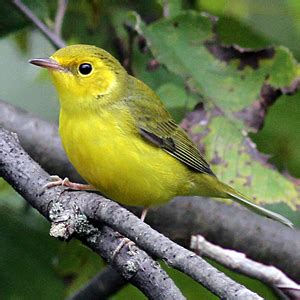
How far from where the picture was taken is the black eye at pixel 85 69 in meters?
3.92

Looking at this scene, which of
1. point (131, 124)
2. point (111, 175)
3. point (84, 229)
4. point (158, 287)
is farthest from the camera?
point (131, 124)

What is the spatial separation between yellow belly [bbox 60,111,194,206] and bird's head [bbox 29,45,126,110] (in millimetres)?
112

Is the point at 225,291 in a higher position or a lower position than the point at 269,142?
lower

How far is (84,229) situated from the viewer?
2613 mm

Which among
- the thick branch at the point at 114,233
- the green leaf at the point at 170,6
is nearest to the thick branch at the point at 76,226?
the thick branch at the point at 114,233

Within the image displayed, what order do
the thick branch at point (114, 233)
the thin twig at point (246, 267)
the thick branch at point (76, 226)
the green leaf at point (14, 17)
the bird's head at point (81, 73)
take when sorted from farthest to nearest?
the green leaf at point (14, 17)
the bird's head at point (81, 73)
the thin twig at point (246, 267)
the thick branch at point (76, 226)
the thick branch at point (114, 233)

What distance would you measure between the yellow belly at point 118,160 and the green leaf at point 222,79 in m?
0.33

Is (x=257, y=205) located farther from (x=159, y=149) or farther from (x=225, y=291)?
(x=225, y=291)

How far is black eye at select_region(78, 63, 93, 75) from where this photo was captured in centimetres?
392

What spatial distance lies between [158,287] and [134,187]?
1.52 metres

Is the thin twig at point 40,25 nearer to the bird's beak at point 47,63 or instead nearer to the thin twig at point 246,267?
the bird's beak at point 47,63

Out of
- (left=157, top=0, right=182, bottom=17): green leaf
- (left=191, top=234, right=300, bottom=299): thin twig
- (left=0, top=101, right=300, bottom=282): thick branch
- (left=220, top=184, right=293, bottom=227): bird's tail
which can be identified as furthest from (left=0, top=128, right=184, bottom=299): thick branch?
(left=157, top=0, right=182, bottom=17): green leaf

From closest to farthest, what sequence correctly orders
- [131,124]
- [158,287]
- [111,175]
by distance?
1. [158,287]
2. [111,175]
3. [131,124]

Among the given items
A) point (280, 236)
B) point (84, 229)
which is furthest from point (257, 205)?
point (84, 229)
